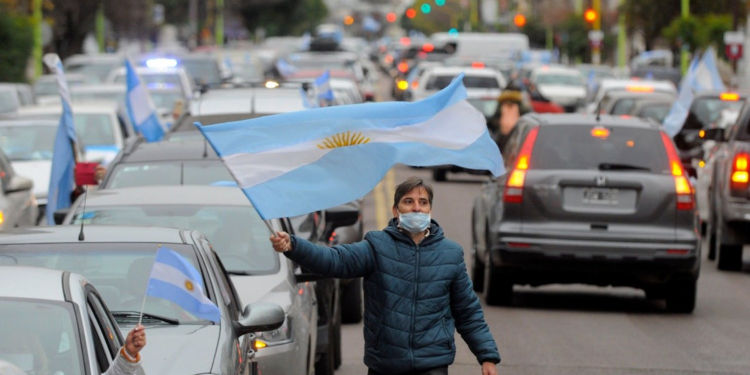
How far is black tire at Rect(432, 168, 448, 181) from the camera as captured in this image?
28.4 metres

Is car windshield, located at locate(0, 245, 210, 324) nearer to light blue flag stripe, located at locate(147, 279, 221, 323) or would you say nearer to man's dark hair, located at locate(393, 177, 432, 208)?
man's dark hair, located at locate(393, 177, 432, 208)

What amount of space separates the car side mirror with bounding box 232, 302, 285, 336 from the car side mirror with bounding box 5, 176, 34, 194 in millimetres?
8406

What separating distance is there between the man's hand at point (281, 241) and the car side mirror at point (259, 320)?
0.66 metres

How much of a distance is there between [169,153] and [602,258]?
3.63 meters

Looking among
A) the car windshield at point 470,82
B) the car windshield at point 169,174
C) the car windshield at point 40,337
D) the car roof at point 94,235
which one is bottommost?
the car windshield at point 470,82

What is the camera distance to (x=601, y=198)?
44.0 ft

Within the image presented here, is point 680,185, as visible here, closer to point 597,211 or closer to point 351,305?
point 597,211

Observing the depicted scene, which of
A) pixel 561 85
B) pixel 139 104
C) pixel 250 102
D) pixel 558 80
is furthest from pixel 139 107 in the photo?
pixel 558 80

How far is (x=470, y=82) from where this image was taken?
36.2 metres

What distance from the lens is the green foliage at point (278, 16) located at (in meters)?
117

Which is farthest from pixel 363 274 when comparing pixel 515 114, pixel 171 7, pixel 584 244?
pixel 171 7

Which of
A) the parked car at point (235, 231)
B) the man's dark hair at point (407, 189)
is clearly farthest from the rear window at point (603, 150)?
the man's dark hair at point (407, 189)

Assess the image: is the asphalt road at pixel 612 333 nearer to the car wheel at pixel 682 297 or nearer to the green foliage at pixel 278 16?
the car wheel at pixel 682 297

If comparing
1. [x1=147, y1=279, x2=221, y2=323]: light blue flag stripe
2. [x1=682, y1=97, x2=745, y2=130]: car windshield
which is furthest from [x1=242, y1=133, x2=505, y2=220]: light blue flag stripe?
[x1=682, y1=97, x2=745, y2=130]: car windshield
